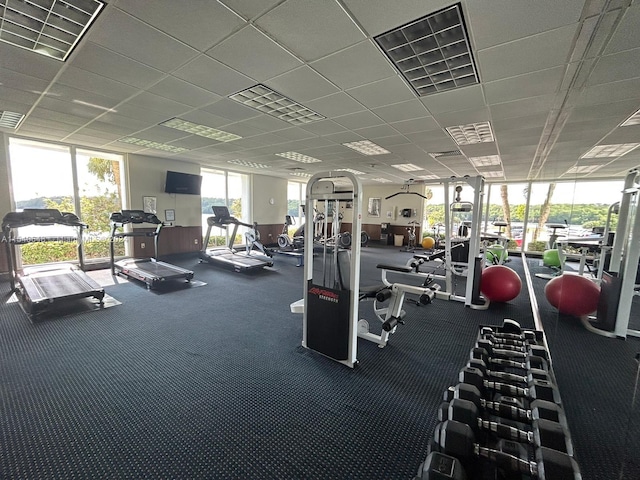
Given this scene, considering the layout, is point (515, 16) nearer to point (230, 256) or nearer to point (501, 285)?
point (501, 285)

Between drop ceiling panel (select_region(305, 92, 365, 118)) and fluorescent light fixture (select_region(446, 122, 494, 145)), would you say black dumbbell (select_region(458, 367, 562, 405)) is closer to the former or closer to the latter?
drop ceiling panel (select_region(305, 92, 365, 118))

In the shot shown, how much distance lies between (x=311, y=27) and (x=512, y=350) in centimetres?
277

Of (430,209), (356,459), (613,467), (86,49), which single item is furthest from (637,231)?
(430,209)

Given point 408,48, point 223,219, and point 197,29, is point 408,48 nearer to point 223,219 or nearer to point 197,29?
point 197,29

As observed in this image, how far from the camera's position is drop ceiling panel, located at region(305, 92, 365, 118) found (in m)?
3.03

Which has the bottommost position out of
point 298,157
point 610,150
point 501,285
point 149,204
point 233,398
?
point 233,398

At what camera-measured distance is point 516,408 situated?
1.39 metres

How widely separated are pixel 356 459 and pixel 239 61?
3.08m

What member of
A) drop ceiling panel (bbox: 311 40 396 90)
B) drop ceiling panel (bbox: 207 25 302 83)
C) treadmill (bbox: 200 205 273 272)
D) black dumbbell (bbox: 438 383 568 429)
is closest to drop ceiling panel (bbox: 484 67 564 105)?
drop ceiling panel (bbox: 311 40 396 90)

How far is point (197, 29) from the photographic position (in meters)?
1.91

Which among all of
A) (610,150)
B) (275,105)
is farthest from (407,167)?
(275,105)

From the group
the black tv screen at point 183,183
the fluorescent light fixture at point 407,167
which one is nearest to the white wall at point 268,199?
the black tv screen at point 183,183

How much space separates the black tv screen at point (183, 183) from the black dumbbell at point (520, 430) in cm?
763

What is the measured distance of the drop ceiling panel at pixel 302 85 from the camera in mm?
2523
